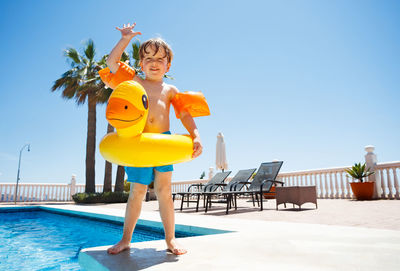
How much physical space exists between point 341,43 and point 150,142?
455 inches

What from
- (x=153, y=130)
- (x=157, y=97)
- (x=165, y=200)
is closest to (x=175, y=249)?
(x=165, y=200)

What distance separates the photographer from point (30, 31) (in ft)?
32.4

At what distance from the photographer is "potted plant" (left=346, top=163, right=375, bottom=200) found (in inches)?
344

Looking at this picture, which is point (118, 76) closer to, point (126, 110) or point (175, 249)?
point (126, 110)

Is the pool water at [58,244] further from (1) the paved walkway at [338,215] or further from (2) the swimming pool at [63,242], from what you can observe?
(1) the paved walkway at [338,215]

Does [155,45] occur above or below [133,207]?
above

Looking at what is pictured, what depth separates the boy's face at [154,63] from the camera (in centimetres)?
205

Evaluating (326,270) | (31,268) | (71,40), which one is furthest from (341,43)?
(71,40)

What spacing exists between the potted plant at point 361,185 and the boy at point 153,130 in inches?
345

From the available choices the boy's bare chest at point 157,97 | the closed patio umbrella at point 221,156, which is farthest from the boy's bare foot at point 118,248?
the closed patio umbrella at point 221,156

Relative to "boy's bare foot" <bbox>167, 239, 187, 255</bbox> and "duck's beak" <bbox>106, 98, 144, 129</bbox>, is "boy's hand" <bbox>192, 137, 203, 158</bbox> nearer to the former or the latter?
"duck's beak" <bbox>106, 98, 144, 129</bbox>

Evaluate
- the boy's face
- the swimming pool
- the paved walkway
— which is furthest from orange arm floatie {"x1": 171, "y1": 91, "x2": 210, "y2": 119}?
the paved walkway

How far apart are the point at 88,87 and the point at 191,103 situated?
583 inches

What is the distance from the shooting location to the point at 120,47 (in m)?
2.01
